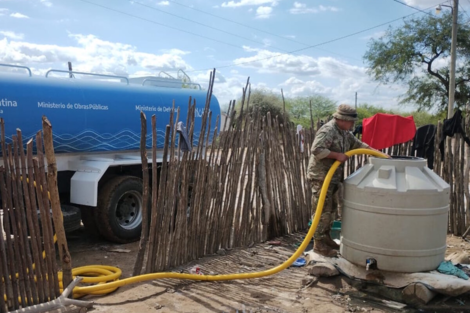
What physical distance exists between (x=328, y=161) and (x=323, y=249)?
0.99m

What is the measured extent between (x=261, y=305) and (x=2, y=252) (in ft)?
7.25

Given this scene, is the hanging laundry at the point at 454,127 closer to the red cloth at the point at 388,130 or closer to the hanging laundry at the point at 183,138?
the red cloth at the point at 388,130

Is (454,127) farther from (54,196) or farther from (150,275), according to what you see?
(54,196)

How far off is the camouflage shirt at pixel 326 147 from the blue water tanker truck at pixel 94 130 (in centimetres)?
160

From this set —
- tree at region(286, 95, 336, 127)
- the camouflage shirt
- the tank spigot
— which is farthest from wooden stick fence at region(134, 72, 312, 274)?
tree at region(286, 95, 336, 127)

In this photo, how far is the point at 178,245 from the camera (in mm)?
4898

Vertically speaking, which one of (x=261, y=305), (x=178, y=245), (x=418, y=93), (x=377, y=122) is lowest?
(x=261, y=305)

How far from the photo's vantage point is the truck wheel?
635 cm

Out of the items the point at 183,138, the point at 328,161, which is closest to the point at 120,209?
the point at 183,138

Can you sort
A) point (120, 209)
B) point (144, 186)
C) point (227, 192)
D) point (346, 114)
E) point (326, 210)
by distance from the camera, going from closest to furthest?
point (144, 186) < point (346, 114) < point (326, 210) < point (227, 192) < point (120, 209)

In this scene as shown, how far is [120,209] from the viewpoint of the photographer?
22.0 feet

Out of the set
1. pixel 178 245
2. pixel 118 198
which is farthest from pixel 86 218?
pixel 178 245

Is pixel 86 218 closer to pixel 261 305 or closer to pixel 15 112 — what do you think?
pixel 15 112

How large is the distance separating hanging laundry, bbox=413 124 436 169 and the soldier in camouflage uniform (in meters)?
2.13
